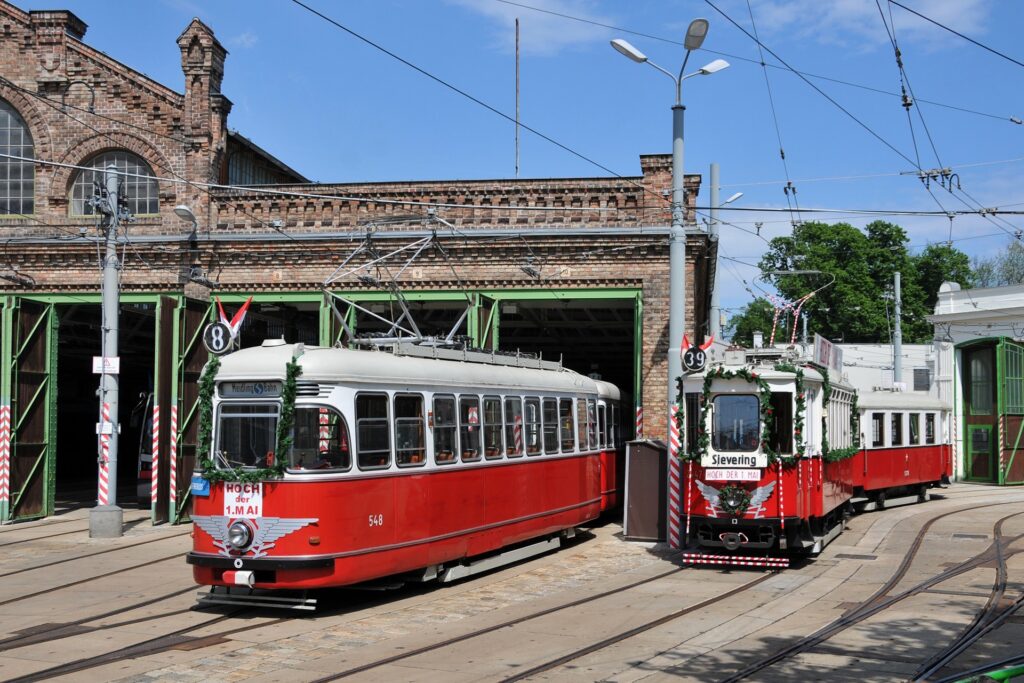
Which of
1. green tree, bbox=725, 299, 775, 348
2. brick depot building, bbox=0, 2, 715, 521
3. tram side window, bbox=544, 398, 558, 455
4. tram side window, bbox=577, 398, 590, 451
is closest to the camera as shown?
tram side window, bbox=544, 398, 558, 455

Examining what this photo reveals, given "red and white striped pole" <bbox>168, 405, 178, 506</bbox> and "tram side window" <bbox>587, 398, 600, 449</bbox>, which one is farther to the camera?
"red and white striped pole" <bbox>168, 405, 178, 506</bbox>

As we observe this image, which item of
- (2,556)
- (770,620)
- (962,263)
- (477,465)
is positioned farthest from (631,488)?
(962,263)

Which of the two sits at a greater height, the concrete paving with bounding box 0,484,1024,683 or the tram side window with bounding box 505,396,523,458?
the tram side window with bounding box 505,396,523,458

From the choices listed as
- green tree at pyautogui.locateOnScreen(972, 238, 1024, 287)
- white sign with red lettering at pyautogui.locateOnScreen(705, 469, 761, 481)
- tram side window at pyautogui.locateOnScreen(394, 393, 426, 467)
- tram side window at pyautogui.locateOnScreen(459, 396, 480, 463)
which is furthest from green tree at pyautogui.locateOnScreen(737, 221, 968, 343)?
tram side window at pyautogui.locateOnScreen(394, 393, 426, 467)

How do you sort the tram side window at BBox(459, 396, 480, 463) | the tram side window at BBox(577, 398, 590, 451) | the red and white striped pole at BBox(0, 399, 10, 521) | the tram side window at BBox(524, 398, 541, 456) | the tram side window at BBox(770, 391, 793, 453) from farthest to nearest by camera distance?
the red and white striped pole at BBox(0, 399, 10, 521), the tram side window at BBox(577, 398, 590, 451), the tram side window at BBox(524, 398, 541, 456), the tram side window at BBox(770, 391, 793, 453), the tram side window at BBox(459, 396, 480, 463)

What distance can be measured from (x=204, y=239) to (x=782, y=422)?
13418mm

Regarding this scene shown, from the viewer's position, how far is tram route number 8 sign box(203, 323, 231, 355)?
527 inches

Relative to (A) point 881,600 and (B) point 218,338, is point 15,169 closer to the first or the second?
(B) point 218,338

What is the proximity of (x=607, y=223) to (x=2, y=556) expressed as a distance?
12.3m

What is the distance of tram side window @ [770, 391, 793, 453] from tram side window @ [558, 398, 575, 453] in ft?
11.2

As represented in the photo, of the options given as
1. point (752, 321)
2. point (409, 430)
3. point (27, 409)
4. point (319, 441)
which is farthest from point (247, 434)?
point (752, 321)

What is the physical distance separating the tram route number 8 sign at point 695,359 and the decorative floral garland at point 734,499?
1788 mm

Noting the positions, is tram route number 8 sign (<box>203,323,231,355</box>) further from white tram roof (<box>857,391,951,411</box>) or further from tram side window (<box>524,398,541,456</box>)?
white tram roof (<box>857,391,951,411</box>)

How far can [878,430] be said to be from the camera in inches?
902
